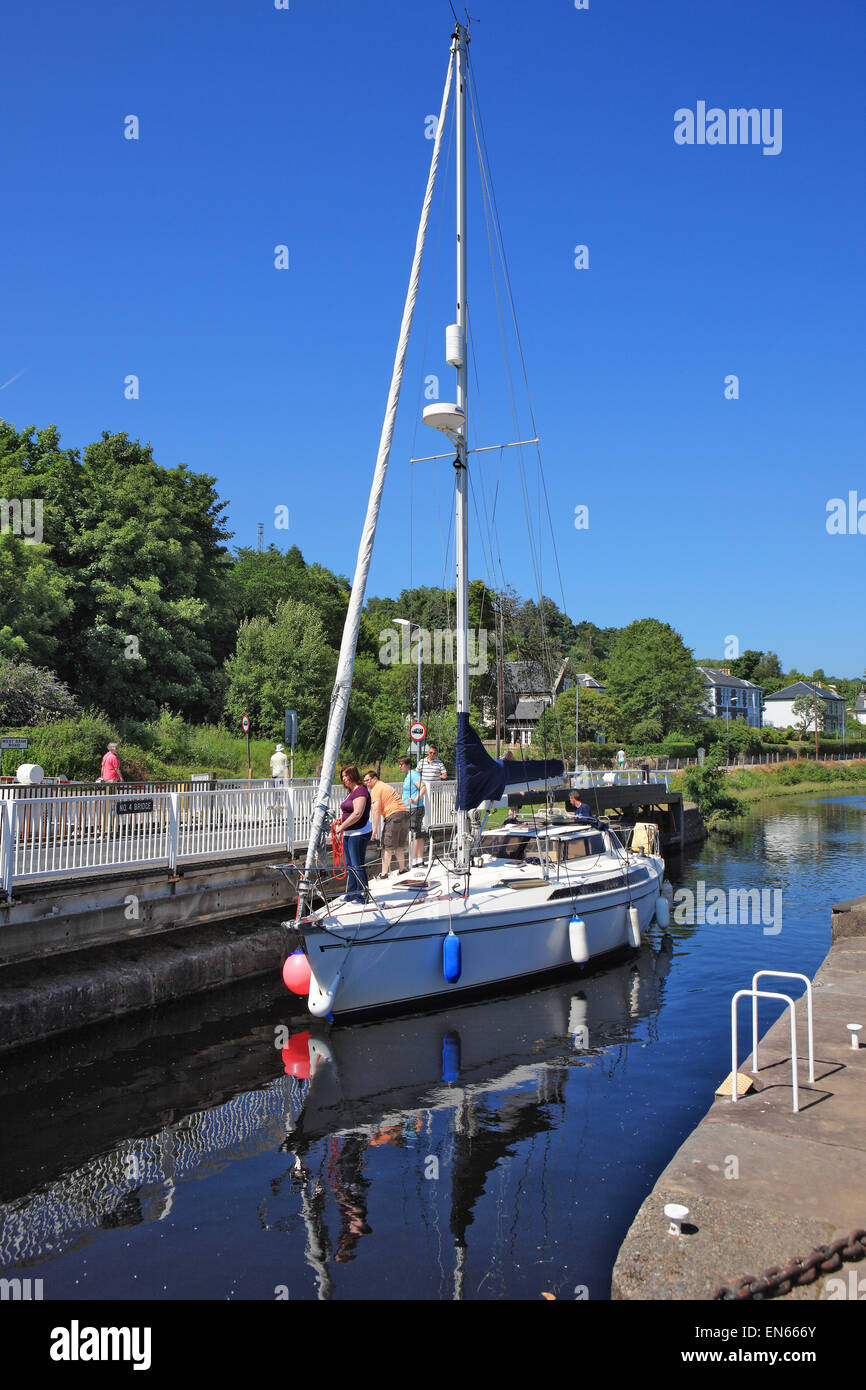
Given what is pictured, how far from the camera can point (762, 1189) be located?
5.66m

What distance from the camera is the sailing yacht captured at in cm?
1214

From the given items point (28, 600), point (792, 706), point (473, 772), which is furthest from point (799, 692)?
point (473, 772)

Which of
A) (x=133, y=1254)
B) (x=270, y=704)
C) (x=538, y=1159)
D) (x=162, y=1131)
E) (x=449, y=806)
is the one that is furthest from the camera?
(x=270, y=704)

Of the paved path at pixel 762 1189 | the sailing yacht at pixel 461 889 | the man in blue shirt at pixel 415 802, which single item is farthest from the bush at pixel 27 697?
the paved path at pixel 762 1189

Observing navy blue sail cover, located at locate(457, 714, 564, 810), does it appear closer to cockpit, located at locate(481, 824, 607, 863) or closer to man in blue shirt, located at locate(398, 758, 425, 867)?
cockpit, located at locate(481, 824, 607, 863)

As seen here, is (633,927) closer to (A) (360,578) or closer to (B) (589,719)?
(A) (360,578)

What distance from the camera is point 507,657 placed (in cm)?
6253

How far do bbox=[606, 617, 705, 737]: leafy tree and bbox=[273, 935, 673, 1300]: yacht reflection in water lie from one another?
214 feet

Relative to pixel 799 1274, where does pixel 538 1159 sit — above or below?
below

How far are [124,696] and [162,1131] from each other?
2490cm

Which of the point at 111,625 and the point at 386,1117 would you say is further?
the point at 111,625
